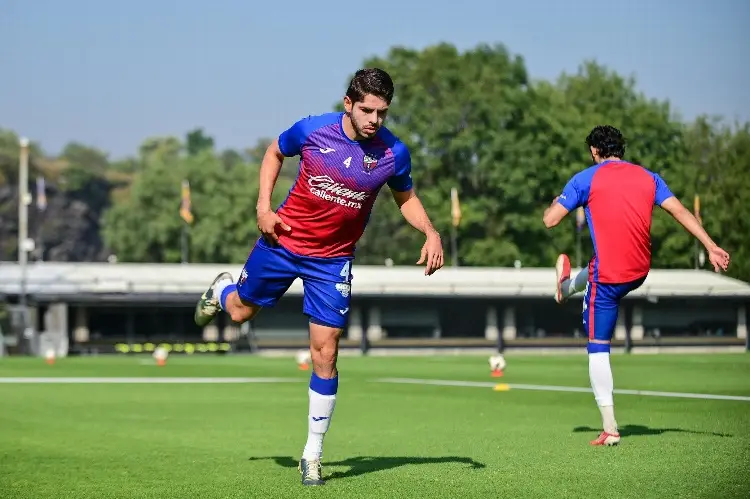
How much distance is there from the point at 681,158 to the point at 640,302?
2004 centimetres

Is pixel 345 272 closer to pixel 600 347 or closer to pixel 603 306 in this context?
pixel 603 306

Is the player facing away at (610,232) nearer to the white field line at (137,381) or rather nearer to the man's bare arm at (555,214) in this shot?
the man's bare arm at (555,214)

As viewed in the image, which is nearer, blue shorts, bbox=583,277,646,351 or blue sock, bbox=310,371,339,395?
blue sock, bbox=310,371,339,395

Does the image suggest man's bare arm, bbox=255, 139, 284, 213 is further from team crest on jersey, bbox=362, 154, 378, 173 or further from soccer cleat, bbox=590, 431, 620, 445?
soccer cleat, bbox=590, 431, 620, 445

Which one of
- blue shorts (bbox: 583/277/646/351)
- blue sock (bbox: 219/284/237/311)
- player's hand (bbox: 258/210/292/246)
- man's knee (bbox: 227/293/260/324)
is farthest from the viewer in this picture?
blue shorts (bbox: 583/277/646/351)

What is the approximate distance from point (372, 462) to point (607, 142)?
11.7ft

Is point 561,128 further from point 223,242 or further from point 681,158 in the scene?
point 223,242

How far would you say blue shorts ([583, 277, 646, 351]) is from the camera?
35.8 ft

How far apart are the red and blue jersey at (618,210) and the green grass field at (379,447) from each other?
1484mm

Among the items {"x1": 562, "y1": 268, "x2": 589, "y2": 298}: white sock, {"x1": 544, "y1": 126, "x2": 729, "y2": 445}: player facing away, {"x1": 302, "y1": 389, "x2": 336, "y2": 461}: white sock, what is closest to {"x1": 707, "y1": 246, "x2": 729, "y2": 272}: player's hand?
{"x1": 544, "y1": 126, "x2": 729, "y2": 445}: player facing away

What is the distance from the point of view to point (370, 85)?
8.27m

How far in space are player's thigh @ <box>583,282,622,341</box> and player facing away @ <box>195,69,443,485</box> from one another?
2.51m

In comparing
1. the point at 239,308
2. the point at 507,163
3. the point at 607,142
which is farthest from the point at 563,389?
the point at 507,163

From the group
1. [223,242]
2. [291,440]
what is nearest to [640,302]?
[223,242]
